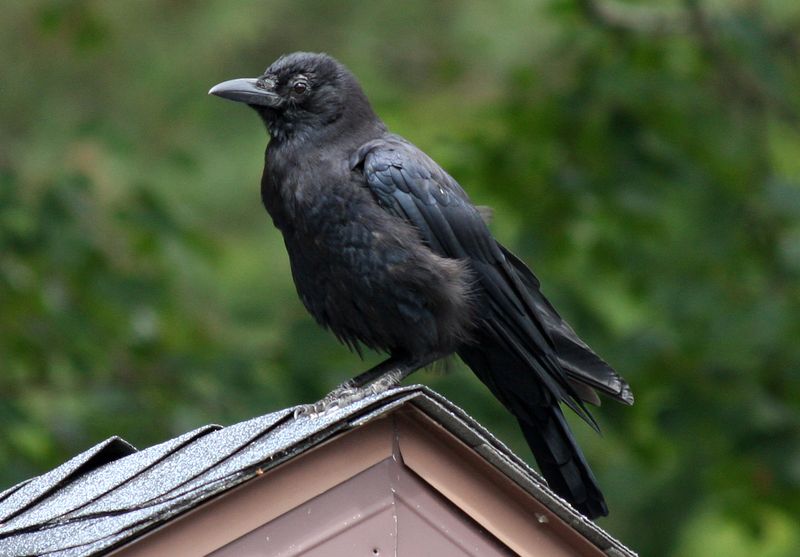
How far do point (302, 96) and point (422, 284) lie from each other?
34.5 inches

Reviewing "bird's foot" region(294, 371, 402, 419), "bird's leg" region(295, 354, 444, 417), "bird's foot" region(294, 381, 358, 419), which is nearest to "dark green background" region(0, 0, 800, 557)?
"bird's leg" region(295, 354, 444, 417)

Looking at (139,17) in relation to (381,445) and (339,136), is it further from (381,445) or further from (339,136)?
(381,445)

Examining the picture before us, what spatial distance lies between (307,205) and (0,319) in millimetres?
3003

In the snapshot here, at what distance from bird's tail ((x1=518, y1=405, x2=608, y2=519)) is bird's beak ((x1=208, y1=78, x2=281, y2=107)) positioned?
1.30m

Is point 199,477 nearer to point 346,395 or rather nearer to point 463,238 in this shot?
point 346,395

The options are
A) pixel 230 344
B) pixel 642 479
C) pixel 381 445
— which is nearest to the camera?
pixel 381 445

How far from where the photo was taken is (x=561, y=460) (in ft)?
13.4

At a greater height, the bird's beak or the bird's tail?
the bird's beak

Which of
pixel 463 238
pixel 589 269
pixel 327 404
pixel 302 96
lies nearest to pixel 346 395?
pixel 327 404

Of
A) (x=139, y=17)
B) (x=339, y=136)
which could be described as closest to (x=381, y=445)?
(x=339, y=136)

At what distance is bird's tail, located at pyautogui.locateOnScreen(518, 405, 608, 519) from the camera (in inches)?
157

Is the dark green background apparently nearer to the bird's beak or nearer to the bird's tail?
the bird's beak

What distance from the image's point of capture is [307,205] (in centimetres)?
410

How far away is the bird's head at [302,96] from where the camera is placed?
4480mm
